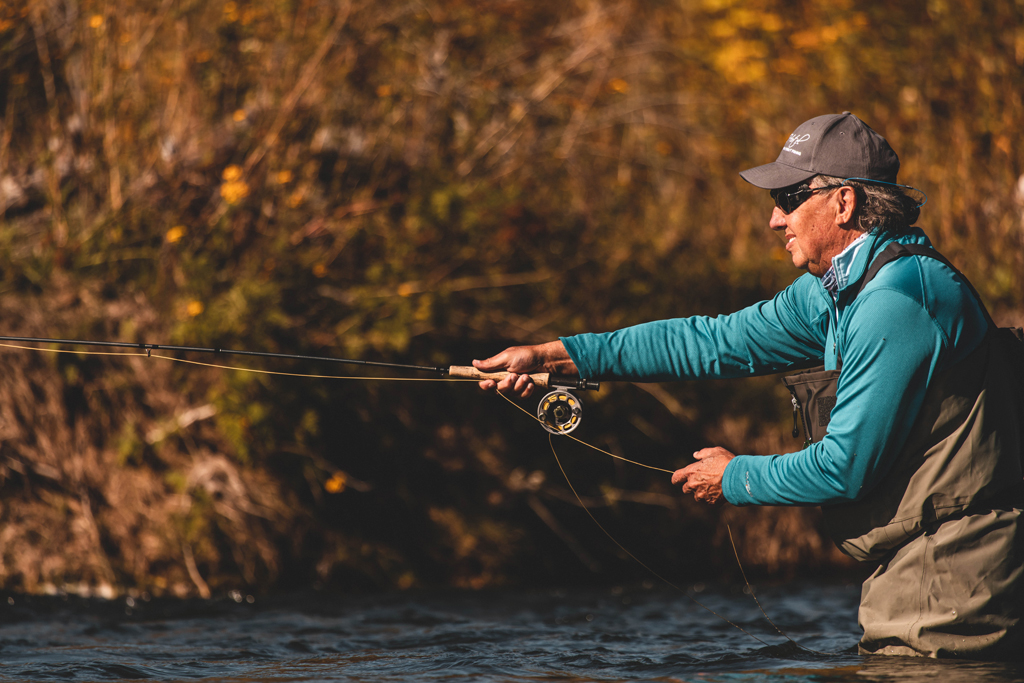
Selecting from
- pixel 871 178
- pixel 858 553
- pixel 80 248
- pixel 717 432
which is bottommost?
pixel 858 553

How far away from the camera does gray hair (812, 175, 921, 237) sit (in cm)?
249

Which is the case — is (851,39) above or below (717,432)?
above

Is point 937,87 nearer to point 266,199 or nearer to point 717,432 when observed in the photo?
point 717,432

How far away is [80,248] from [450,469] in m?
2.43

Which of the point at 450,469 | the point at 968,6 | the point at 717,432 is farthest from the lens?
the point at 968,6

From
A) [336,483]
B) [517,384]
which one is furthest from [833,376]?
[336,483]

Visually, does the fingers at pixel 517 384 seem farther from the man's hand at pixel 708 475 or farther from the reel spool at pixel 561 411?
the man's hand at pixel 708 475

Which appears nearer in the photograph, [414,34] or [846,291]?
[846,291]

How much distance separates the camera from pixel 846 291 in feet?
8.11

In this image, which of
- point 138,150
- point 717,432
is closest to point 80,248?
point 138,150

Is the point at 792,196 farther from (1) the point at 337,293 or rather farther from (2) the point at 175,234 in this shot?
(2) the point at 175,234

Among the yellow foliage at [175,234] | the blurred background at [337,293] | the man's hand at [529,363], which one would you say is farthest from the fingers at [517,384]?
the yellow foliage at [175,234]

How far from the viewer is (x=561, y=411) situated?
10.6ft

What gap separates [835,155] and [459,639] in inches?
101
